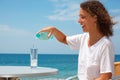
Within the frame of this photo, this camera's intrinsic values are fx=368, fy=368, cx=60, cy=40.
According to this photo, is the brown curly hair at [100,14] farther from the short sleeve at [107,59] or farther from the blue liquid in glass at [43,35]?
the blue liquid in glass at [43,35]

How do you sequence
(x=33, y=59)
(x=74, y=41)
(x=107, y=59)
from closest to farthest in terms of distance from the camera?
(x=107, y=59) → (x=74, y=41) → (x=33, y=59)

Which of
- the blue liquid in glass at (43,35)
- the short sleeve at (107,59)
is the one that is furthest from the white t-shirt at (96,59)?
the blue liquid in glass at (43,35)

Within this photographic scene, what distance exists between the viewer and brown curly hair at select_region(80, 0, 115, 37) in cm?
178

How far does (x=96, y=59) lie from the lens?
173 cm

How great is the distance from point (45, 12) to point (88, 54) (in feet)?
89.6

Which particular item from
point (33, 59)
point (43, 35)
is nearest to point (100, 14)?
point (43, 35)

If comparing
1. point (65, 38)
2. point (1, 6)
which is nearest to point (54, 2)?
point (1, 6)

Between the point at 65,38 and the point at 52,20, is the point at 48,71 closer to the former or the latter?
the point at 65,38

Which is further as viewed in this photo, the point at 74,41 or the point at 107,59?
the point at 74,41

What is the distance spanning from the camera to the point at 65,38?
2.08 meters

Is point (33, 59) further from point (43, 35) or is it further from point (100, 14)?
point (100, 14)

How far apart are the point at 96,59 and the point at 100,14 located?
219 mm

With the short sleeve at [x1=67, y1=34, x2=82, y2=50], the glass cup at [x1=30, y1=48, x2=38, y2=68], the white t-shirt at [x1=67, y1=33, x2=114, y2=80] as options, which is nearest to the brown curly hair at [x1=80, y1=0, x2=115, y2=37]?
the white t-shirt at [x1=67, y1=33, x2=114, y2=80]

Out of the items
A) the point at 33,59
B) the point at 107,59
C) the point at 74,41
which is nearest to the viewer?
the point at 107,59
